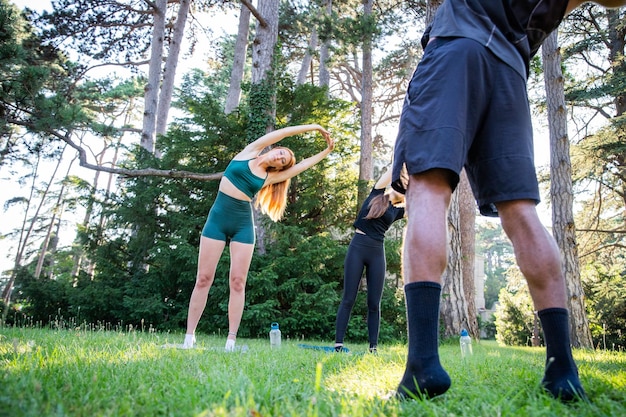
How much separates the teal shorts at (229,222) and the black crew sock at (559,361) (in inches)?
120

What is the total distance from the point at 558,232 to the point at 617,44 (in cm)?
895

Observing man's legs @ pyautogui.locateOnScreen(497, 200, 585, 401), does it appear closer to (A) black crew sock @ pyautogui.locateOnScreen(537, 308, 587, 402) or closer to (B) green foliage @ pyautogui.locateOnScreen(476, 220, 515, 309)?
(A) black crew sock @ pyautogui.locateOnScreen(537, 308, 587, 402)

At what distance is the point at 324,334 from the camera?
28.4ft

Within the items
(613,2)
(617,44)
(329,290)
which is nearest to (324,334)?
(329,290)

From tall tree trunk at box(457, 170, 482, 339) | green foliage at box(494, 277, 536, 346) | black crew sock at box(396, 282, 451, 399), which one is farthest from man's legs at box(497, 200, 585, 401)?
green foliage at box(494, 277, 536, 346)

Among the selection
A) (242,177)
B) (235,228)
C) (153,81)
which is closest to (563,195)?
(242,177)

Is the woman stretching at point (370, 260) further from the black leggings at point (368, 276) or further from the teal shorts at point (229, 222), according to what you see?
the teal shorts at point (229, 222)

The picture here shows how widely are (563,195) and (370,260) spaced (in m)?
6.45

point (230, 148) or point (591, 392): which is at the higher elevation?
point (230, 148)

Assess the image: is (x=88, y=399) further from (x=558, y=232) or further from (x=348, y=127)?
(x=348, y=127)

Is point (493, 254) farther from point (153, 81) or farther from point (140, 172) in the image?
point (140, 172)

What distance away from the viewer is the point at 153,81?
46.1ft

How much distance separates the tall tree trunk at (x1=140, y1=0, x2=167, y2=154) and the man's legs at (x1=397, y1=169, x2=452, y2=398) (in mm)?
13376

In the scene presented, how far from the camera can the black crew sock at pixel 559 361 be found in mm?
1450
